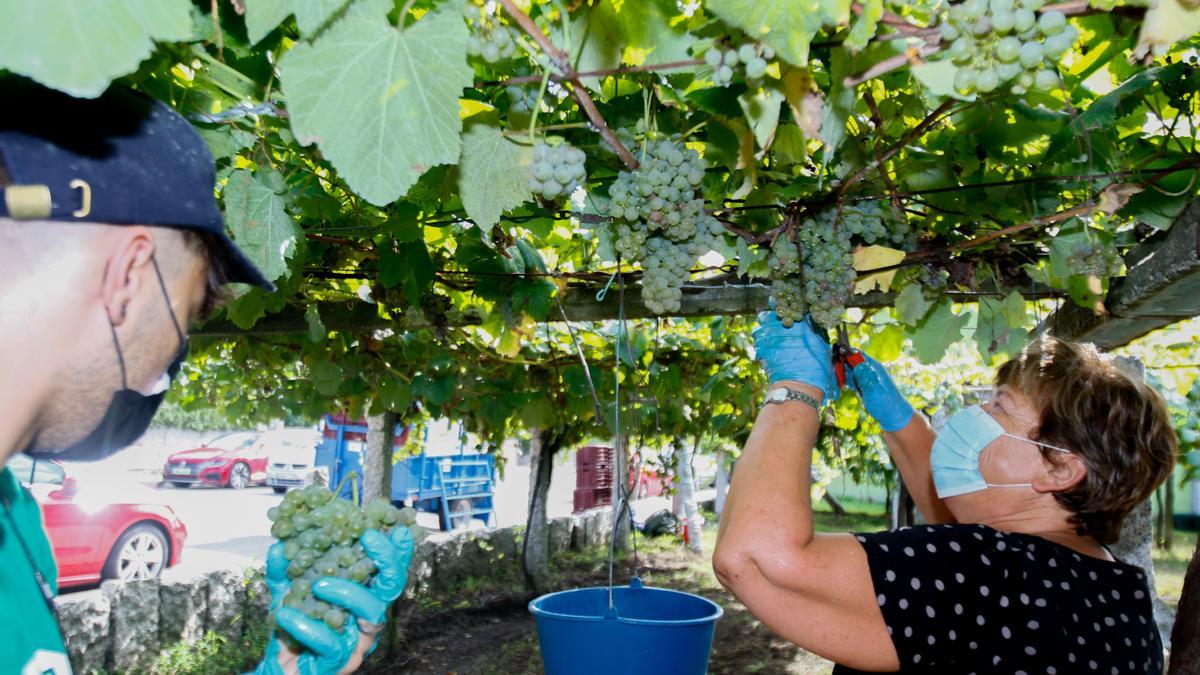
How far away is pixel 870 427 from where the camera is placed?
876 centimetres

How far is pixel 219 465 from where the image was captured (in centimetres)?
1998

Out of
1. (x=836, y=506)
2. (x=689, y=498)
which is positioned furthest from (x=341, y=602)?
(x=836, y=506)

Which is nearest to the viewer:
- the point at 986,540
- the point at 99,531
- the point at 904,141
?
the point at 904,141

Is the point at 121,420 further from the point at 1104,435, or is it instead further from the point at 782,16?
the point at 1104,435

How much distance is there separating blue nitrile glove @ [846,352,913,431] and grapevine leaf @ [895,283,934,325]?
0.21 meters

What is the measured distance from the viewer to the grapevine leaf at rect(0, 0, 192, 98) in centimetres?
67

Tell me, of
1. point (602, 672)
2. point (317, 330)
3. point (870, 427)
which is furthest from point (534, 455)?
point (602, 672)

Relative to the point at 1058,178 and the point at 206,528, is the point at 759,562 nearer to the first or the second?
the point at 1058,178

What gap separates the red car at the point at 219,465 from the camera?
65.5 feet

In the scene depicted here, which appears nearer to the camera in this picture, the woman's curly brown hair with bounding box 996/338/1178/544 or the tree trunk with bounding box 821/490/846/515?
the woman's curly brown hair with bounding box 996/338/1178/544

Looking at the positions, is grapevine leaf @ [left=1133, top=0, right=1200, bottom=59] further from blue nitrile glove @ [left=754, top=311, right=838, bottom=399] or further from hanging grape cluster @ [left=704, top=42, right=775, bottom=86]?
blue nitrile glove @ [left=754, top=311, right=838, bottom=399]

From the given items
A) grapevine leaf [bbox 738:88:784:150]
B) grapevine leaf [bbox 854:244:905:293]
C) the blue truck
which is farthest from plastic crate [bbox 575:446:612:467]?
grapevine leaf [bbox 738:88:784:150]

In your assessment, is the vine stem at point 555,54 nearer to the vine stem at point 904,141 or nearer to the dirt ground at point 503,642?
the vine stem at point 904,141

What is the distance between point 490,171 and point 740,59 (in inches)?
19.9
